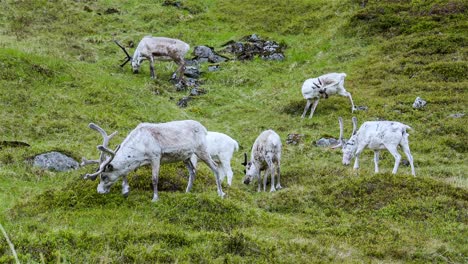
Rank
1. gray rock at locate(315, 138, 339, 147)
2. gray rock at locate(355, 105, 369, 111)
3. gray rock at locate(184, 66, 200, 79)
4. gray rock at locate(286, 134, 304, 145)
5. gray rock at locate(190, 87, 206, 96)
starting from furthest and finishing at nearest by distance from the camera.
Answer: gray rock at locate(184, 66, 200, 79) < gray rock at locate(190, 87, 206, 96) < gray rock at locate(355, 105, 369, 111) < gray rock at locate(286, 134, 304, 145) < gray rock at locate(315, 138, 339, 147)

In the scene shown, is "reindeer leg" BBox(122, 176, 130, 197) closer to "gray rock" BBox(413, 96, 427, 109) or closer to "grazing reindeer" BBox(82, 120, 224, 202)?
"grazing reindeer" BBox(82, 120, 224, 202)

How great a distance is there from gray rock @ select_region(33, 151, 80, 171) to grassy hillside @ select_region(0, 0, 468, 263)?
41cm

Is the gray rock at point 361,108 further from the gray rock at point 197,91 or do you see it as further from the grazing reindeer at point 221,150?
the grazing reindeer at point 221,150

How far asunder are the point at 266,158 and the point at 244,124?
28.1ft

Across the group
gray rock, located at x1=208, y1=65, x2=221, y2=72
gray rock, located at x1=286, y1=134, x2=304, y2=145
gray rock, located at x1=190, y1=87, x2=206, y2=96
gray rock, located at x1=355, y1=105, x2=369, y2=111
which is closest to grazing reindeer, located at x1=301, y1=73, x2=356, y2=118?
gray rock, located at x1=355, y1=105, x2=369, y2=111

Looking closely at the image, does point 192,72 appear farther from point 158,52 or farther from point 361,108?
point 361,108

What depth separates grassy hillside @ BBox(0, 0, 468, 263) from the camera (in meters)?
9.86

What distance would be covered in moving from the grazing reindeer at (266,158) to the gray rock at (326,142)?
4.93m

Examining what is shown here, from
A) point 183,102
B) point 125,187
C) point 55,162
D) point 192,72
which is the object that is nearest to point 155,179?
point 125,187

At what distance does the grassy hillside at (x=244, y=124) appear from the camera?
986 centimetres

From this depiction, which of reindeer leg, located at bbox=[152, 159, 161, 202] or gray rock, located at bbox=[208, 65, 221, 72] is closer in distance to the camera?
reindeer leg, located at bbox=[152, 159, 161, 202]

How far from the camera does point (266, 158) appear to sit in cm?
1744

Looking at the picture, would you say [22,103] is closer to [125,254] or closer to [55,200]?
[55,200]

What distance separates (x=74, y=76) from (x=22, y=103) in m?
5.14
